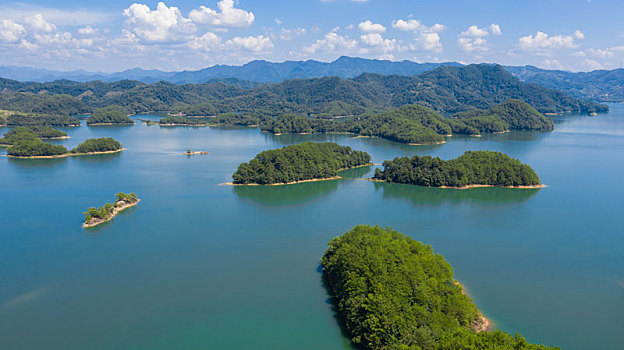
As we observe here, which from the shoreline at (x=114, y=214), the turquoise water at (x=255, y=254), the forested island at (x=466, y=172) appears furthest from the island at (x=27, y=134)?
the forested island at (x=466, y=172)

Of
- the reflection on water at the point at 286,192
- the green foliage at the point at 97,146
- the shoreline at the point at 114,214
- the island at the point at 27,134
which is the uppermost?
the island at the point at 27,134

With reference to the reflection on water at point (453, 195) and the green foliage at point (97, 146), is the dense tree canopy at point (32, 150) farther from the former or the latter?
the reflection on water at point (453, 195)

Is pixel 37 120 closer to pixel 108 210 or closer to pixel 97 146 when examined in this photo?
pixel 97 146

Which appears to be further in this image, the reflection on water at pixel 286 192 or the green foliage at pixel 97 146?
the green foliage at pixel 97 146

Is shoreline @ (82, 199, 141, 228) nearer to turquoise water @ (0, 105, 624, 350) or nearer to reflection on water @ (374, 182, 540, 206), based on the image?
turquoise water @ (0, 105, 624, 350)

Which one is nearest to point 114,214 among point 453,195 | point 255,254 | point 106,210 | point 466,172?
point 106,210

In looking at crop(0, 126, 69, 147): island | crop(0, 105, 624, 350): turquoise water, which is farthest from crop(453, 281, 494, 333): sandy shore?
crop(0, 126, 69, 147): island
